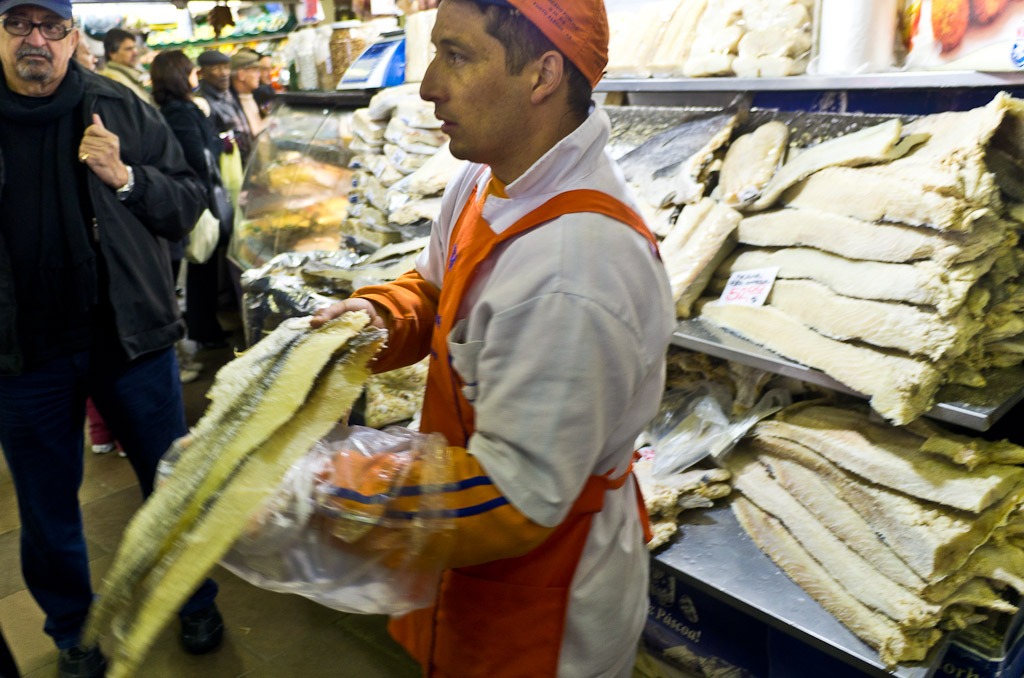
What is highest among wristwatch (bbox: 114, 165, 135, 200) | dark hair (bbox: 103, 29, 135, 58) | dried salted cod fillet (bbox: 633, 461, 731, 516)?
dark hair (bbox: 103, 29, 135, 58)

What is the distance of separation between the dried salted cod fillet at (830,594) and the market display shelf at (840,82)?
1208 mm

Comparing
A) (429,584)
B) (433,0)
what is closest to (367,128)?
(433,0)

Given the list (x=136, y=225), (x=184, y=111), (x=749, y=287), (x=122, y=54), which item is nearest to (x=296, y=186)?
(x=184, y=111)

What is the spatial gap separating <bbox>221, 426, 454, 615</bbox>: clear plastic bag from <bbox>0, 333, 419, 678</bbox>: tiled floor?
5.92ft

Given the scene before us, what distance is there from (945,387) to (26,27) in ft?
8.32

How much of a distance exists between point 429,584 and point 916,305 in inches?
50.9

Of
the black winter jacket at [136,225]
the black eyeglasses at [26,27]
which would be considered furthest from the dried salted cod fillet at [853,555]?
the black eyeglasses at [26,27]

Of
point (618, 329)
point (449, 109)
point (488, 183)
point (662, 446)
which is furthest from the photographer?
point (662, 446)

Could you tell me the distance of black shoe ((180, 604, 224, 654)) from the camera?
2703 mm

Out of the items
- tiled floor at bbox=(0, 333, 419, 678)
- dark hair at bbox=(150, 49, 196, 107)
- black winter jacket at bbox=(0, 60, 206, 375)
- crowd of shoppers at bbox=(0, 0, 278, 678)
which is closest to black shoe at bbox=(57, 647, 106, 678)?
crowd of shoppers at bbox=(0, 0, 278, 678)

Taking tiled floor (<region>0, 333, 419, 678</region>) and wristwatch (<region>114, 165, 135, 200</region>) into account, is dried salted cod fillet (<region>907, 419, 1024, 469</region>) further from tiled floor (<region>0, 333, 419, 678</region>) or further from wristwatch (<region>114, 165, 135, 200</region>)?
wristwatch (<region>114, 165, 135, 200</region>)

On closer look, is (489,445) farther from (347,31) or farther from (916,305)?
(347,31)

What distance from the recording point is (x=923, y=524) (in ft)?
5.75

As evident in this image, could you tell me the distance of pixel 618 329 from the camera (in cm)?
104
